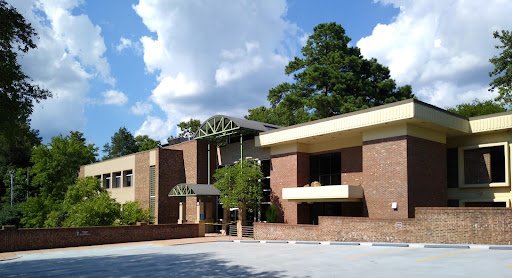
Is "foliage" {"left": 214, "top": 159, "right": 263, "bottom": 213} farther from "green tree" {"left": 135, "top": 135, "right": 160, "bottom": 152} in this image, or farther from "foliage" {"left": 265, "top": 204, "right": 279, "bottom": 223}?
"green tree" {"left": 135, "top": 135, "right": 160, "bottom": 152}

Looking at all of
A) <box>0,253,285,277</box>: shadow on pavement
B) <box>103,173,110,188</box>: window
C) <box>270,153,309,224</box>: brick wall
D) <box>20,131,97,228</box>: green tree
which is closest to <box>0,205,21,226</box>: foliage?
<box>20,131,97,228</box>: green tree

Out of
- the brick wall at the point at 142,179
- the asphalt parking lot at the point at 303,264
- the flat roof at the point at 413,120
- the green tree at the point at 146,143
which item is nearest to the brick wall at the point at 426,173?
the flat roof at the point at 413,120

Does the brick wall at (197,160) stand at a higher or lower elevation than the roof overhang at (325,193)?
higher

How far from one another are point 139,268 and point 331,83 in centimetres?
3441

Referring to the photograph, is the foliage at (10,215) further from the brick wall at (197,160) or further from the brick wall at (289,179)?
the brick wall at (289,179)

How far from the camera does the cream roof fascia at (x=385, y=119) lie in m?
24.5

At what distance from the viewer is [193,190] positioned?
34969 mm

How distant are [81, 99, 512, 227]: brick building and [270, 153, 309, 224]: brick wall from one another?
65mm

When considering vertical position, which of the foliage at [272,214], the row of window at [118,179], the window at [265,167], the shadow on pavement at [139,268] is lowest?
the shadow on pavement at [139,268]

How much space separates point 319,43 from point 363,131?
1025 inches

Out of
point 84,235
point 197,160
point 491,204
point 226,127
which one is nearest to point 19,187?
point 197,160

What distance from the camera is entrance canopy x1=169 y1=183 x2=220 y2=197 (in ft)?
115

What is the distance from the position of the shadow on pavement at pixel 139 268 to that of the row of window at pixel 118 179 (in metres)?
23.7

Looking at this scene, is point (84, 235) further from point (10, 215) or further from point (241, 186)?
point (10, 215)
